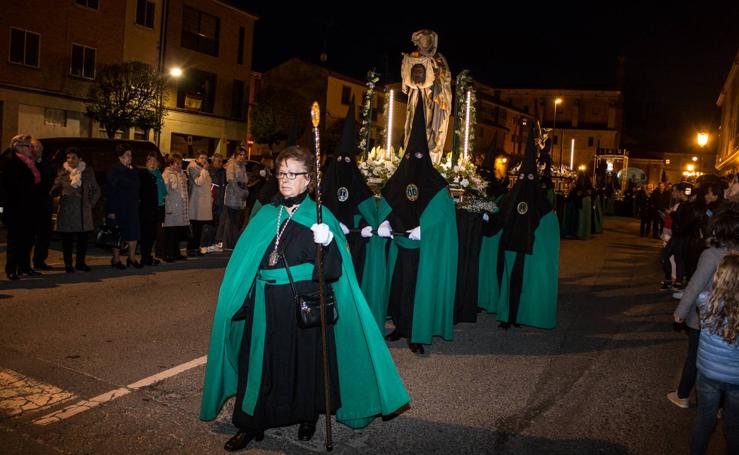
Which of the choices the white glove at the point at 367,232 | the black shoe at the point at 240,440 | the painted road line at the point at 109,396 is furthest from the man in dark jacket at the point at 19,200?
the black shoe at the point at 240,440

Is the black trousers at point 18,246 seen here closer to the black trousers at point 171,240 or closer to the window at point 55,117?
the black trousers at point 171,240

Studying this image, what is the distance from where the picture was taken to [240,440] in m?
4.30

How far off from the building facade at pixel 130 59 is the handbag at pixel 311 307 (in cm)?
2511

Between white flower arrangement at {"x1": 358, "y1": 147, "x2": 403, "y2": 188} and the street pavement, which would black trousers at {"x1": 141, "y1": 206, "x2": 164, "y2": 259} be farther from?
white flower arrangement at {"x1": 358, "y1": 147, "x2": 403, "y2": 188}

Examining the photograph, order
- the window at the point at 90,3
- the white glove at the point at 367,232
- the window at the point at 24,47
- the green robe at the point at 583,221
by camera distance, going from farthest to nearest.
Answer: the window at the point at 90,3, the window at the point at 24,47, the green robe at the point at 583,221, the white glove at the point at 367,232

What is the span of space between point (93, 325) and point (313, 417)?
13.1 feet

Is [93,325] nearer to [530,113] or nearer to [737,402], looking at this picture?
[737,402]

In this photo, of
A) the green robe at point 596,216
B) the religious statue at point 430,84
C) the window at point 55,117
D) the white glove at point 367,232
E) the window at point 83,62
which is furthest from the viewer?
the window at point 83,62

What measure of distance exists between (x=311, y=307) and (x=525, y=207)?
4.69m

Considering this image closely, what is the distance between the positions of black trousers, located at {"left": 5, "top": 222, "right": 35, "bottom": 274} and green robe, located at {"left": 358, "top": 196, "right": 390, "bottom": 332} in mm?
5418

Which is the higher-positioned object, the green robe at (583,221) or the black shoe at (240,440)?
the green robe at (583,221)

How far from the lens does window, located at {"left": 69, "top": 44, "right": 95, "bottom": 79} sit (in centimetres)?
2734

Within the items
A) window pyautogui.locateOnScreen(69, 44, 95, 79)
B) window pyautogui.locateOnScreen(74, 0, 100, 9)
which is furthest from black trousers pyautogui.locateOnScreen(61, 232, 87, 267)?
window pyautogui.locateOnScreen(74, 0, 100, 9)

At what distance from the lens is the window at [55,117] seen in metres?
26.7
